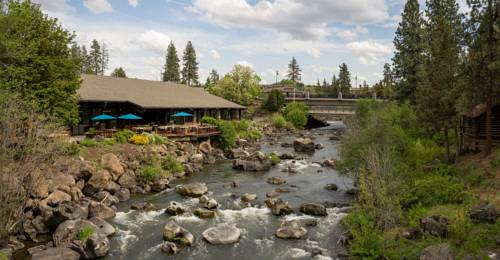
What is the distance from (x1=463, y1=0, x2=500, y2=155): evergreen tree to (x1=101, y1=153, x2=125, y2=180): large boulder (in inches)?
933

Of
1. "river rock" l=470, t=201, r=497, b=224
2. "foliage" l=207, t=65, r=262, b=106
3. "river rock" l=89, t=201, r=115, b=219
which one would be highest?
"foliage" l=207, t=65, r=262, b=106

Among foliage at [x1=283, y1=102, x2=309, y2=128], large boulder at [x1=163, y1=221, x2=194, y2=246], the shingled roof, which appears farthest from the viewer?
foliage at [x1=283, y1=102, x2=309, y2=128]

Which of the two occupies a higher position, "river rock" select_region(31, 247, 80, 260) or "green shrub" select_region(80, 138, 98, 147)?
"green shrub" select_region(80, 138, 98, 147)

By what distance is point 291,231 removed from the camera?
1788 centimetres

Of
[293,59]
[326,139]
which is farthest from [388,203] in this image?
[293,59]

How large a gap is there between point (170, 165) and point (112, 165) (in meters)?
5.57

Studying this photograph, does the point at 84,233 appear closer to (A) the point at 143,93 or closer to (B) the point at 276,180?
(B) the point at 276,180

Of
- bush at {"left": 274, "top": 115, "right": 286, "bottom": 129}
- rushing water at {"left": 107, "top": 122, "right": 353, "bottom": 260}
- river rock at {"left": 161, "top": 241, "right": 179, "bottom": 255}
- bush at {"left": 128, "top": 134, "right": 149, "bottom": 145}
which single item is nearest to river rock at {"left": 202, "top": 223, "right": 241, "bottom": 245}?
rushing water at {"left": 107, "top": 122, "right": 353, "bottom": 260}

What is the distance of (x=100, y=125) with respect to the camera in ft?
122

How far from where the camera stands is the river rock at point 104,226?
1773 cm

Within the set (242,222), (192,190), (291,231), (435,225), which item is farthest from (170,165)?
(435,225)

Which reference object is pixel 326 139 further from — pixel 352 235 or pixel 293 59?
pixel 293 59

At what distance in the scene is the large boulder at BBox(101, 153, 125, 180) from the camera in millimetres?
25703

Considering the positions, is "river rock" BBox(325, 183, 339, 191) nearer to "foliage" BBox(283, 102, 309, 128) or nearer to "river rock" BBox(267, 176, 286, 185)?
"river rock" BBox(267, 176, 286, 185)
